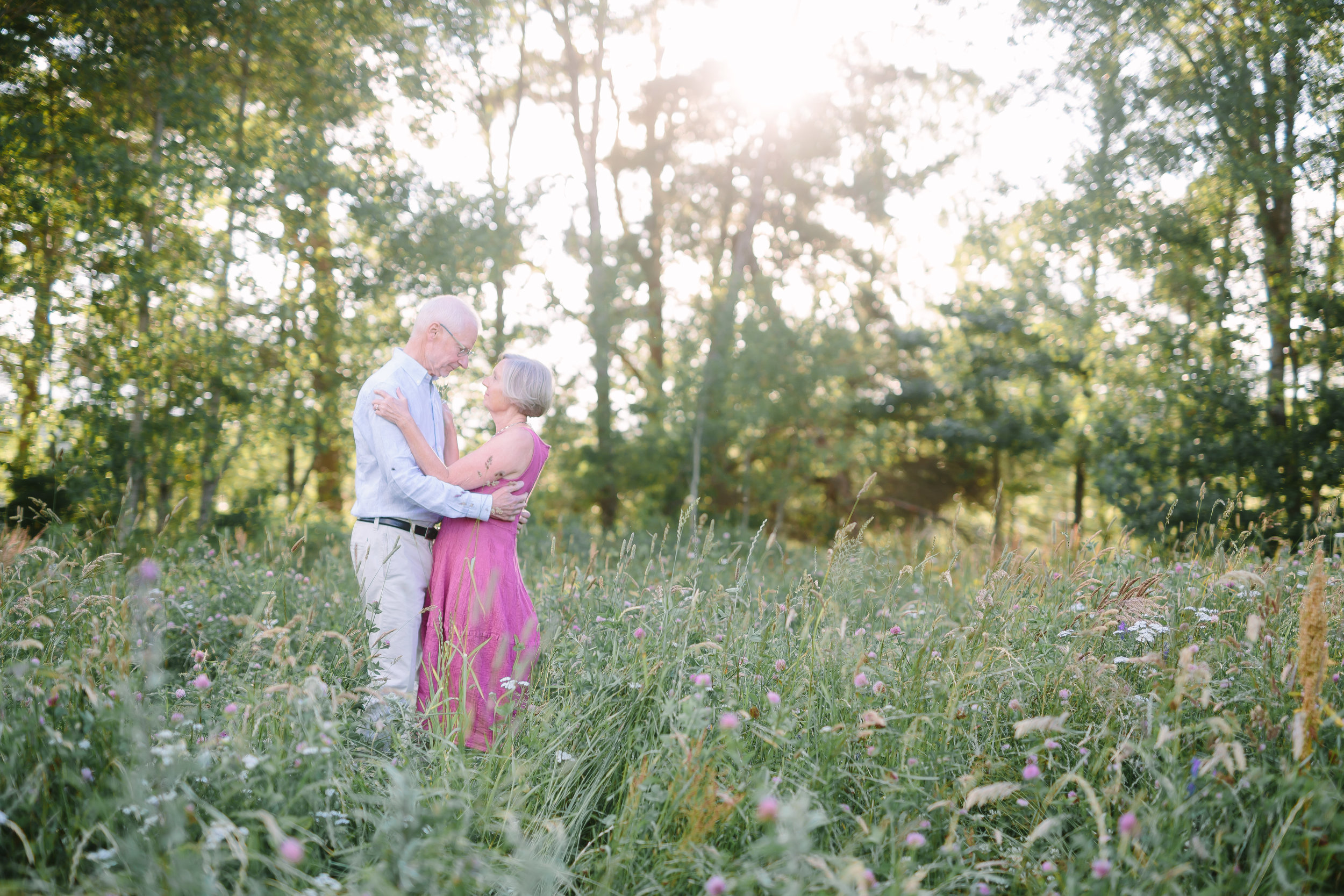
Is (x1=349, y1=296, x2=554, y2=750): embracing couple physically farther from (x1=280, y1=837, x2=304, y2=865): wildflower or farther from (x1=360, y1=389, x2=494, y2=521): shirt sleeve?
(x1=280, y1=837, x2=304, y2=865): wildflower

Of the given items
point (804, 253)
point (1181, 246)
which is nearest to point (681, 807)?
point (1181, 246)

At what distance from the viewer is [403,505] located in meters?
3.52

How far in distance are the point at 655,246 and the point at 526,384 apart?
51.7ft

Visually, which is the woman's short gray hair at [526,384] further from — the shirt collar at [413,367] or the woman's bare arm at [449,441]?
the woman's bare arm at [449,441]

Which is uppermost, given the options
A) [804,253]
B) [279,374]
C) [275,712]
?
[804,253]

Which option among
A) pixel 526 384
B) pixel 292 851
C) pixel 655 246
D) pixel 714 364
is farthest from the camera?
pixel 655 246

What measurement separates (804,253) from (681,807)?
1782 centimetres

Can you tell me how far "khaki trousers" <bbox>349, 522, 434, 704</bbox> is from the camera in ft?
11.1

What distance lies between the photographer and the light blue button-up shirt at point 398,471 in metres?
3.39

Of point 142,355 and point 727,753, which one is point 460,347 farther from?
point 142,355

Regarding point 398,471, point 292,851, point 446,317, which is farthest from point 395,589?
point 292,851

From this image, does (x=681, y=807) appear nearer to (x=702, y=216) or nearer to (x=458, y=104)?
(x=458, y=104)

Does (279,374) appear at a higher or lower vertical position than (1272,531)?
higher

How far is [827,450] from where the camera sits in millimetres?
16297
